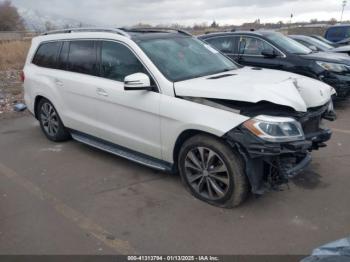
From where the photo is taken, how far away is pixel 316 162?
5137mm

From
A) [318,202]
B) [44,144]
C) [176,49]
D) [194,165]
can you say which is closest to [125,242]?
[194,165]

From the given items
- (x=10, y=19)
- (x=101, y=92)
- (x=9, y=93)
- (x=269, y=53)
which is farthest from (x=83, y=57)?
(x=10, y=19)

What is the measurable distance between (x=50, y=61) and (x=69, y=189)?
2.44 metres

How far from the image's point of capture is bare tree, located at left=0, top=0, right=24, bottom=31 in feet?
256

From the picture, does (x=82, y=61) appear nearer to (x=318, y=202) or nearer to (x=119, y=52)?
(x=119, y=52)

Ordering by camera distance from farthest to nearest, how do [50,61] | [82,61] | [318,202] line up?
[50,61] < [82,61] < [318,202]

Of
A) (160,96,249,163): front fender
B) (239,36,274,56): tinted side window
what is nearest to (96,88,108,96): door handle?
(160,96,249,163): front fender

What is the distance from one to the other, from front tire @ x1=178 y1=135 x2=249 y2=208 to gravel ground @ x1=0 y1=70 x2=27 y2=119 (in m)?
5.98

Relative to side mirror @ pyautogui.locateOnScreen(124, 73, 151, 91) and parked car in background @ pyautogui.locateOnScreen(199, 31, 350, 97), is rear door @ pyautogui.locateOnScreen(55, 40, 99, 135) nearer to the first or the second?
side mirror @ pyautogui.locateOnScreen(124, 73, 151, 91)

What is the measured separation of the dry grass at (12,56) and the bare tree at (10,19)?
206 ft

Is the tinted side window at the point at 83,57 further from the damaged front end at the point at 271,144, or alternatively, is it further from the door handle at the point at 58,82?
the damaged front end at the point at 271,144

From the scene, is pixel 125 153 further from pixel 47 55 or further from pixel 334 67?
pixel 334 67

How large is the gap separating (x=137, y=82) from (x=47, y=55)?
2.74 meters

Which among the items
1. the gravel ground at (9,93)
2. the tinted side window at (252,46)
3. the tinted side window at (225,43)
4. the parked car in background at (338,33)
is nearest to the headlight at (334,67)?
the tinted side window at (252,46)
